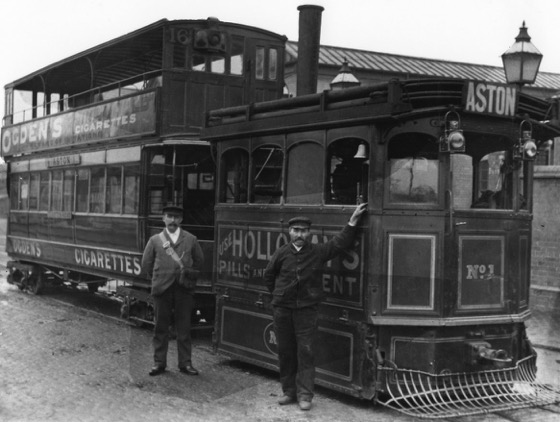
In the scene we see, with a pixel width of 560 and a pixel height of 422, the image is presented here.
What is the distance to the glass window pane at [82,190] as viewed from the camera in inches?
551

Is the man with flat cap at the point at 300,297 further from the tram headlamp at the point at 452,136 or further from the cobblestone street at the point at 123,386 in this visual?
the tram headlamp at the point at 452,136

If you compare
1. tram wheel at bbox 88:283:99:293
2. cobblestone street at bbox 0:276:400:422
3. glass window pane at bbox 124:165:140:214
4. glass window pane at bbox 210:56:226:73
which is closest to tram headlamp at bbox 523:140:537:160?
cobblestone street at bbox 0:276:400:422

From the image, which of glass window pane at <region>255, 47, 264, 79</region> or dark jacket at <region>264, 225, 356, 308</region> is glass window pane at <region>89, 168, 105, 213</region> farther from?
dark jacket at <region>264, 225, 356, 308</region>

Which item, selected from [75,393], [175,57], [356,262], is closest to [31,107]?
[175,57]

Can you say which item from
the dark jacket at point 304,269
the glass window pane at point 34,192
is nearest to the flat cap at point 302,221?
the dark jacket at point 304,269

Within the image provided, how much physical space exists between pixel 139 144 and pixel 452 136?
634 cm

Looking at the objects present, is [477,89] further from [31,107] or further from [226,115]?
[31,107]

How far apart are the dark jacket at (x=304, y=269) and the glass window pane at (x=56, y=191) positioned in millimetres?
8853

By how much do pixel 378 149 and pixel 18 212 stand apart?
12.3 m

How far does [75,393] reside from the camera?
305 inches

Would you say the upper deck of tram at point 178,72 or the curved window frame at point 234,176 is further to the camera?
the upper deck of tram at point 178,72

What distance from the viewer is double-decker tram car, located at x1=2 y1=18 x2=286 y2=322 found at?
11688mm

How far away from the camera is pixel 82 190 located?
14141 mm

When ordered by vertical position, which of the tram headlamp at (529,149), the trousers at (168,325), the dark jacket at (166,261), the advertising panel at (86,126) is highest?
the advertising panel at (86,126)
